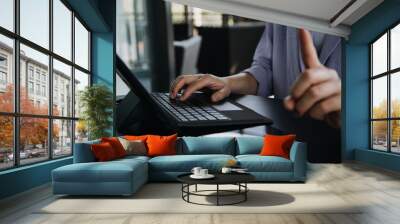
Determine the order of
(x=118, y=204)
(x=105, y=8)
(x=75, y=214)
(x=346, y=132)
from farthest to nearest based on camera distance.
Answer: (x=346, y=132)
(x=105, y=8)
(x=118, y=204)
(x=75, y=214)

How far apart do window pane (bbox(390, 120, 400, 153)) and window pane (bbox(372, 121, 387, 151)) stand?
1.16ft

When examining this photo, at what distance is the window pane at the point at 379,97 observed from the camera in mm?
8445

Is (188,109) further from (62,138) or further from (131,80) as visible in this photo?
(62,138)

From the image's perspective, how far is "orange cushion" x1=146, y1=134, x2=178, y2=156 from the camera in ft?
21.8

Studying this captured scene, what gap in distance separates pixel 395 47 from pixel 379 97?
128 centimetres

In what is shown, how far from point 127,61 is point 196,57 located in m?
1.52

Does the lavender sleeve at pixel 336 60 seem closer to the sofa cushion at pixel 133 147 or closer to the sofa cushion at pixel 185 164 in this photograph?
the sofa cushion at pixel 185 164

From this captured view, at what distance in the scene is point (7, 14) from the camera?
4.91 metres

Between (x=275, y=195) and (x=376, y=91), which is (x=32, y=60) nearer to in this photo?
(x=275, y=195)

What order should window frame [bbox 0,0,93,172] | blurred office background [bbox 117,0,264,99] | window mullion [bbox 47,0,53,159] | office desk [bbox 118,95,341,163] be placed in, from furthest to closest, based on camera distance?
1. blurred office background [bbox 117,0,264,99]
2. office desk [bbox 118,95,341,163]
3. window mullion [bbox 47,0,53,159]
4. window frame [bbox 0,0,93,172]

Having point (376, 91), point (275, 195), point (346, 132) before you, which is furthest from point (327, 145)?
point (275, 195)

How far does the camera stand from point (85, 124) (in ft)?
24.7

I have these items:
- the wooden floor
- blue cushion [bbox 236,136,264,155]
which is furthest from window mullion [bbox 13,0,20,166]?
blue cushion [bbox 236,136,264,155]

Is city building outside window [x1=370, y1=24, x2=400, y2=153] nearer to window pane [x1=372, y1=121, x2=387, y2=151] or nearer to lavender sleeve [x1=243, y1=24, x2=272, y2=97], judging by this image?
window pane [x1=372, y1=121, x2=387, y2=151]
